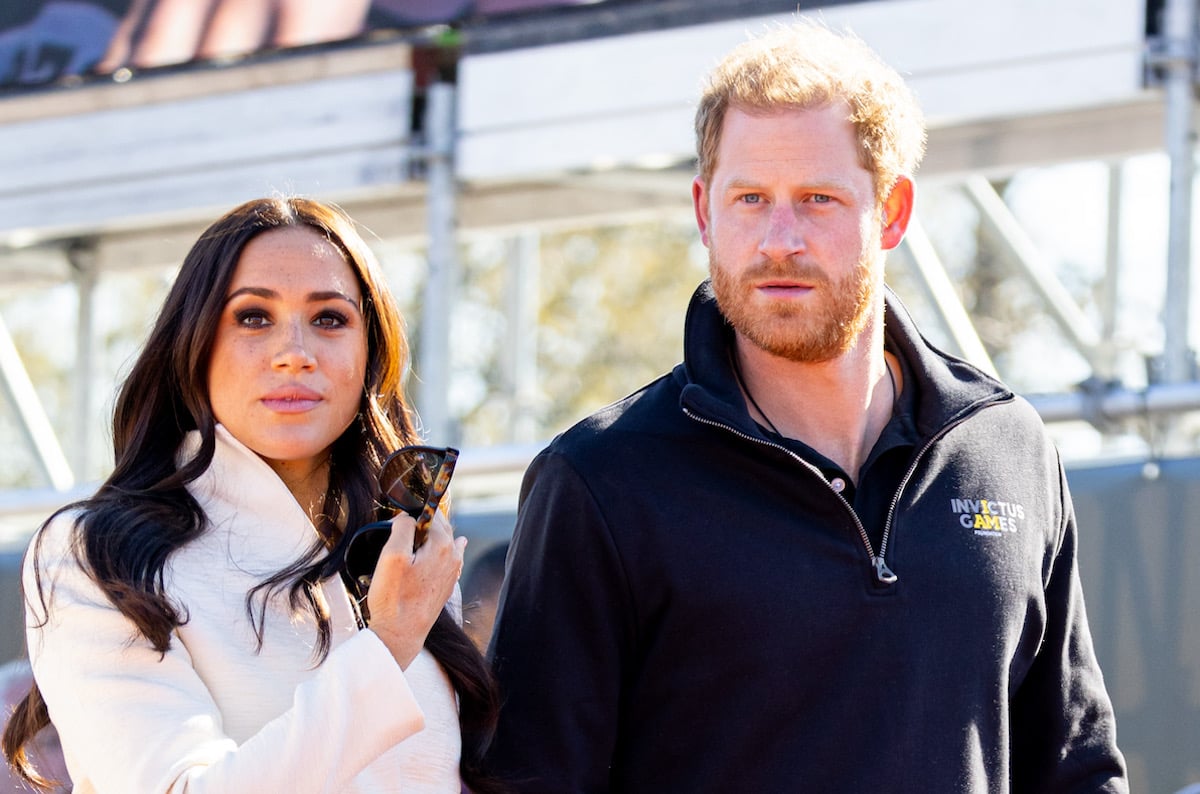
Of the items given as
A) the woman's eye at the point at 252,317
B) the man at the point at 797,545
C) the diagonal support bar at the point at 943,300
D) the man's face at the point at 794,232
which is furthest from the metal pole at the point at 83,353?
the man's face at the point at 794,232

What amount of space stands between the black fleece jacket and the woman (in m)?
0.16

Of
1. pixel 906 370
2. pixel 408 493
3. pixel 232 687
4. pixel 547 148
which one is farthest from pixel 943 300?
pixel 232 687

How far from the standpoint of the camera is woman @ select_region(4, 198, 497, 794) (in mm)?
2469

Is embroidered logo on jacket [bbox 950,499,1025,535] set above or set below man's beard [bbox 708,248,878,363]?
below

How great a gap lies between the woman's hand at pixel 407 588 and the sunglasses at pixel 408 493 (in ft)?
0.09

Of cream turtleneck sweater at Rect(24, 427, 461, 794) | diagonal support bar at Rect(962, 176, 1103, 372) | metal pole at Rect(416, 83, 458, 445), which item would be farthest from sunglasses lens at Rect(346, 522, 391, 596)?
diagonal support bar at Rect(962, 176, 1103, 372)

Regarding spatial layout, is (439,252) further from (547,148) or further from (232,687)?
(232,687)

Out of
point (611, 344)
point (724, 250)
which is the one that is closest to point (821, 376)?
point (724, 250)

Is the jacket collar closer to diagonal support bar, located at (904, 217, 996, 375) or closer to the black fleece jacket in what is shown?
the black fleece jacket

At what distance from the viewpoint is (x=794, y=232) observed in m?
2.83

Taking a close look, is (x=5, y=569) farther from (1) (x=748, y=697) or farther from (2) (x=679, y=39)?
(1) (x=748, y=697)

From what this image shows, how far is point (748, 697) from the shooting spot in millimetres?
2725

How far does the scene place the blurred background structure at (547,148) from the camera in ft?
13.3

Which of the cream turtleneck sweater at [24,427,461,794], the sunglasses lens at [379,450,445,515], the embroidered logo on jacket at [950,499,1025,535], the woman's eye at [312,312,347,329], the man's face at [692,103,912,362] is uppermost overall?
the man's face at [692,103,912,362]
